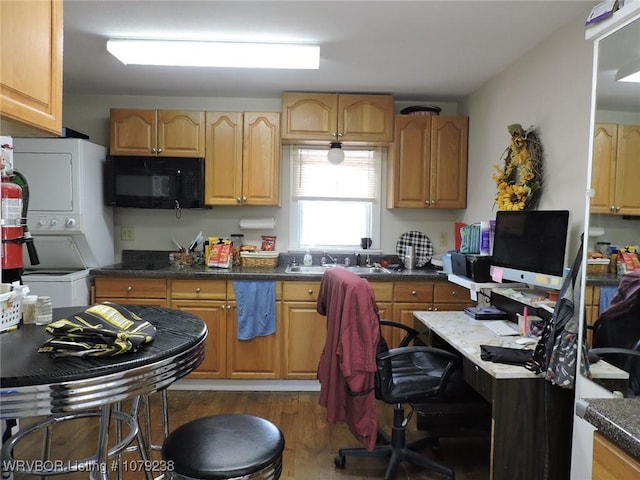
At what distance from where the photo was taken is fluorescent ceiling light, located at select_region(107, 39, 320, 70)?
2.63 m

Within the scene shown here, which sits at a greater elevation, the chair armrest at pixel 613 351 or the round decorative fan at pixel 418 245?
the round decorative fan at pixel 418 245

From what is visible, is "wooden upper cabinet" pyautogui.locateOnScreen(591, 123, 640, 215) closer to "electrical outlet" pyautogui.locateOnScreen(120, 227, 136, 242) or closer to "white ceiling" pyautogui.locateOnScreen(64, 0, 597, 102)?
"white ceiling" pyautogui.locateOnScreen(64, 0, 597, 102)

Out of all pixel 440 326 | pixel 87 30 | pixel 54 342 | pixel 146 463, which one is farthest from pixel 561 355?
pixel 87 30

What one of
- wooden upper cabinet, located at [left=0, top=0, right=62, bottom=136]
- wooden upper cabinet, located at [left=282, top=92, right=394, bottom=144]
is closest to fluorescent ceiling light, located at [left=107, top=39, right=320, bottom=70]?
wooden upper cabinet, located at [left=282, top=92, right=394, bottom=144]

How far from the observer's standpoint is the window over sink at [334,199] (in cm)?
387

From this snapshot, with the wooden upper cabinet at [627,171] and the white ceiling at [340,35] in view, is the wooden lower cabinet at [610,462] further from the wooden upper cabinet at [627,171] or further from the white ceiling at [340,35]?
the white ceiling at [340,35]

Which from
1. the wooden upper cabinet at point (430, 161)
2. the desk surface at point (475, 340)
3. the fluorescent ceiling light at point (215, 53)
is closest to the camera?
the desk surface at point (475, 340)

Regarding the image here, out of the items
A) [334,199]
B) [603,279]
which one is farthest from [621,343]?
[334,199]

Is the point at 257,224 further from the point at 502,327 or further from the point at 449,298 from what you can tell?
the point at 502,327

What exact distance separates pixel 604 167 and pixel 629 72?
32 cm

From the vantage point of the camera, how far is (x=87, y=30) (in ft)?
8.21

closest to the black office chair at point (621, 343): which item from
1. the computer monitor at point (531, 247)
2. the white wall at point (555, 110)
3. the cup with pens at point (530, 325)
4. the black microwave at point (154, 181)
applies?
the computer monitor at point (531, 247)

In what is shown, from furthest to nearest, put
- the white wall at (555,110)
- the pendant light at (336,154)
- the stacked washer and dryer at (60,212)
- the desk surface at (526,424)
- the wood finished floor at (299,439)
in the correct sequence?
the pendant light at (336,154)
the stacked washer and dryer at (60,212)
the wood finished floor at (299,439)
the white wall at (555,110)
the desk surface at (526,424)

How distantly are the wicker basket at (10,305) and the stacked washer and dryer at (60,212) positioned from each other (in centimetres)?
166
